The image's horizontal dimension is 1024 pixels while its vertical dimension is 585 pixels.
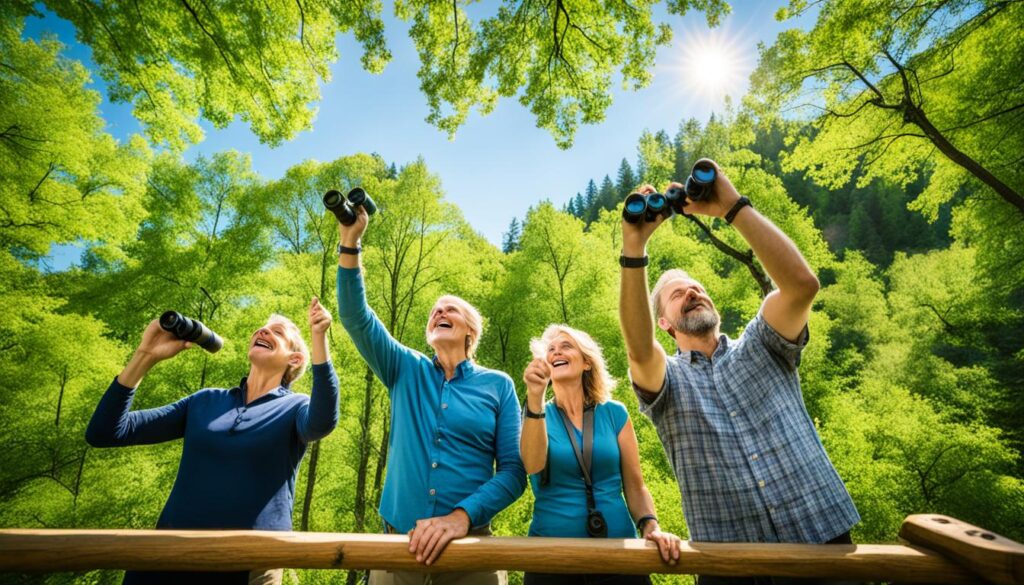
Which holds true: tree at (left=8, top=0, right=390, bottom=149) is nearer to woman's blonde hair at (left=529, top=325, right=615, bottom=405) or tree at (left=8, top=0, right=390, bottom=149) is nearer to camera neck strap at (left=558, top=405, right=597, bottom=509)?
woman's blonde hair at (left=529, top=325, right=615, bottom=405)

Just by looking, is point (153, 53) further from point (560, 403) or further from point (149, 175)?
point (149, 175)

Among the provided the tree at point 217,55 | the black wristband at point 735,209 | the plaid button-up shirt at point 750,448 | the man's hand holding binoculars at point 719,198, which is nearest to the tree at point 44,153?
the tree at point 217,55

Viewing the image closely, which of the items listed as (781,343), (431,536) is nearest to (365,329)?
(431,536)

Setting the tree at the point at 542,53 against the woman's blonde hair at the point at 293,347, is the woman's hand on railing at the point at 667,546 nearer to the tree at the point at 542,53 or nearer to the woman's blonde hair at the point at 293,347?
the woman's blonde hair at the point at 293,347

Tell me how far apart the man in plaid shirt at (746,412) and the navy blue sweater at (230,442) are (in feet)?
6.07

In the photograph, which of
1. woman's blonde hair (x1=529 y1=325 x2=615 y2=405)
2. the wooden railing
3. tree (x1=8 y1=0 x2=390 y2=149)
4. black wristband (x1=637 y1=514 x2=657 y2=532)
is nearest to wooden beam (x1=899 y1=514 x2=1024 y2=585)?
the wooden railing

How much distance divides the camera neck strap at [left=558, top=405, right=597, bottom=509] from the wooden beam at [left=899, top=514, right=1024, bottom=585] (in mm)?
1392

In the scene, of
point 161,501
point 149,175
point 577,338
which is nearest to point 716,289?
point 577,338

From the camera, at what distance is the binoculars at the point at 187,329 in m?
2.47

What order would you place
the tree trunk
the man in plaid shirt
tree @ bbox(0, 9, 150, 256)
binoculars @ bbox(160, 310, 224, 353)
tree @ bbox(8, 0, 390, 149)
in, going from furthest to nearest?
the tree trunk → tree @ bbox(0, 9, 150, 256) → tree @ bbox(8, 0, 390, 149) → binoculars @ bbox(160, 310, 224, 353) → the man in plaid shirt

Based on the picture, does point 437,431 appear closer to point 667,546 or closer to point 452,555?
point 452,555

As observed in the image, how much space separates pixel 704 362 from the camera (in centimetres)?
225

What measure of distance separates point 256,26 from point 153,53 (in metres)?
1.25

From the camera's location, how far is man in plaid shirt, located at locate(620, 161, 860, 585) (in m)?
1.77
